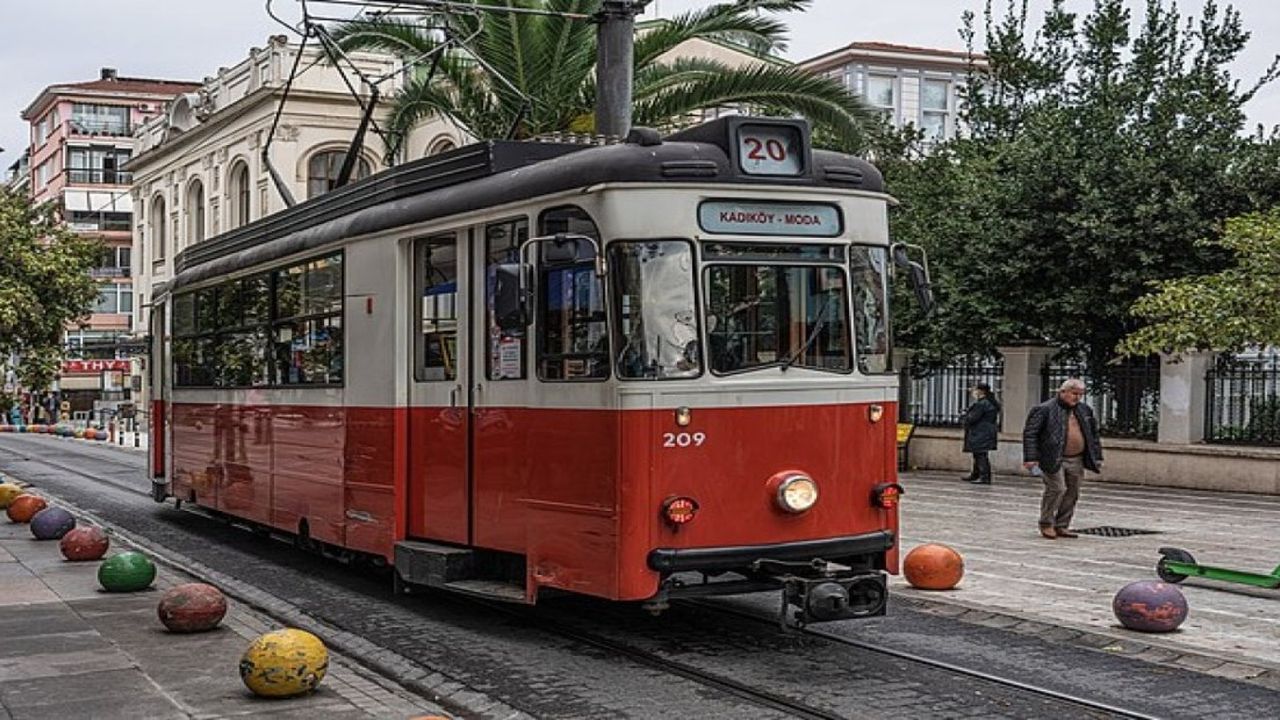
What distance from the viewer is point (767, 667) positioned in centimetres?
948

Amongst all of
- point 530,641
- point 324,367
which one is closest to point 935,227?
point 324,367

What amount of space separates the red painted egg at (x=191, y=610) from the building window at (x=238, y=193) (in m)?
46.0

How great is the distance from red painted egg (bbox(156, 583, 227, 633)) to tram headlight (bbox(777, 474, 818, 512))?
152 inches

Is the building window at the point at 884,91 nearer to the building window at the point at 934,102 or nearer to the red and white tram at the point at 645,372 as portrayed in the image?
the building window at the point at 934,102

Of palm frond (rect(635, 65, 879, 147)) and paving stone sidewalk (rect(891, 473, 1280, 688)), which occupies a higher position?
palm frond (rect(635, 65, 879, 147))

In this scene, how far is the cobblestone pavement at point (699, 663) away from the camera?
8.50 metres

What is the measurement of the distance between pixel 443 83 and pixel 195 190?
133ft

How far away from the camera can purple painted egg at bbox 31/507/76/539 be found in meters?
16.7

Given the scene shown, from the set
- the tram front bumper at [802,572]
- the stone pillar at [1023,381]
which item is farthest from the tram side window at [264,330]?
the stone pillar at [1023,381]

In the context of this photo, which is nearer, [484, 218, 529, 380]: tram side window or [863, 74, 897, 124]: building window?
[484, 218, 529, 380]: tram side window

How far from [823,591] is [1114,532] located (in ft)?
29.3

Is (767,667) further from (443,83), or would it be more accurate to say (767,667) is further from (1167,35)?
(1167,35)

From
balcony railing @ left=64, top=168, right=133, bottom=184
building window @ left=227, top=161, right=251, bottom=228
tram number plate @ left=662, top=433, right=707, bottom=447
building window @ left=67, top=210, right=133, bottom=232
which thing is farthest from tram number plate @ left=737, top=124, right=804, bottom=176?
balcony railing @ left=64, top=168, right=133, bottom=184

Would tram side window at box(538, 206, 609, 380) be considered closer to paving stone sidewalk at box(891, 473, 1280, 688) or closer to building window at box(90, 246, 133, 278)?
paving stone sidewalk at box(891, 473, 1280, 688)
